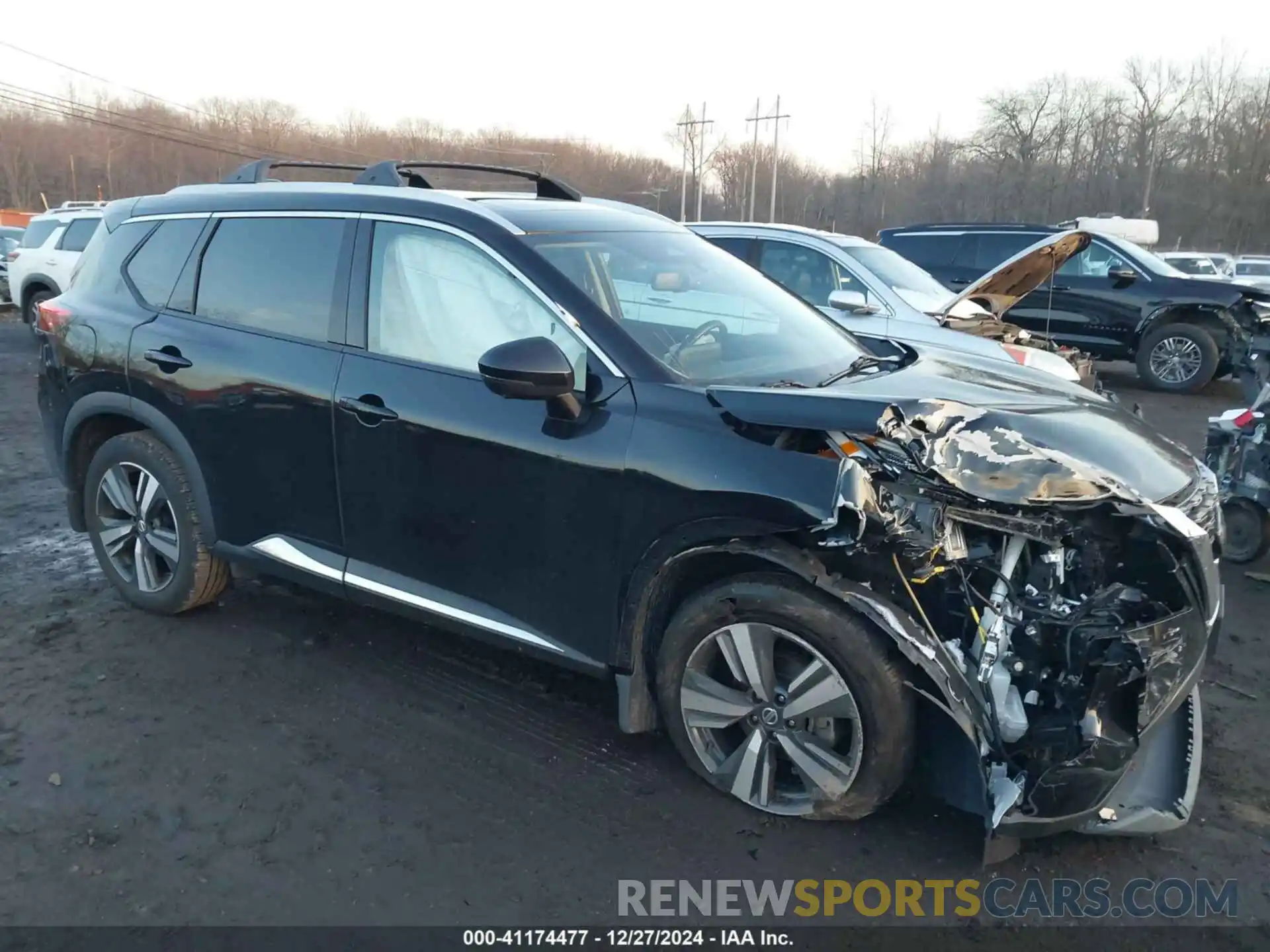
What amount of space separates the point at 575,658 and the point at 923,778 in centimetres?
119

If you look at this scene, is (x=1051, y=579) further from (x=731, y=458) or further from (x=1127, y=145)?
(x=1127, y=145)

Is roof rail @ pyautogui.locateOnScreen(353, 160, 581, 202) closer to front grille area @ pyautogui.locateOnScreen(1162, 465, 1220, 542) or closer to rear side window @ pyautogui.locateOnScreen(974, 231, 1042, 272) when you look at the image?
front grille area @ pyautogui.locateOnScreen(1162, 465, 1220, 542)

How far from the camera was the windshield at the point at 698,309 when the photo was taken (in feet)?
10.5

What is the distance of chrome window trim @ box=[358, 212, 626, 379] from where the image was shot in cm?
304

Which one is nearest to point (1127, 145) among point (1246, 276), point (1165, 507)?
point (1246, 276)

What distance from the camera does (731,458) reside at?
108 inches

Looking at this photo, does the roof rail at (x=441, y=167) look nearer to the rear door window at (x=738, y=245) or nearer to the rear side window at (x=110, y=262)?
the rear side window at (x=110, y=262)

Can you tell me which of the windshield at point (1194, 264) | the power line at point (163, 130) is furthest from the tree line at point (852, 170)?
the windshield at point (1194, 264)

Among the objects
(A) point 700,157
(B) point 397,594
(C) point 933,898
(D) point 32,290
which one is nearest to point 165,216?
(B) point 397,594

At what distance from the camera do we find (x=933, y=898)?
2654 mm

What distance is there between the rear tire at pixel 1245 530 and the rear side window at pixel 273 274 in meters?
5.09

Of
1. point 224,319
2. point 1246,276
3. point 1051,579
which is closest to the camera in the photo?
point 1051,579

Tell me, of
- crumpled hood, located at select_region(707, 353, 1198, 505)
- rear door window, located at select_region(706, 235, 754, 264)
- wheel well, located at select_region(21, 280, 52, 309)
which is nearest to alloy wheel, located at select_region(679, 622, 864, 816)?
crumpled hood, located at select_region(707, 353, 1198, 505)

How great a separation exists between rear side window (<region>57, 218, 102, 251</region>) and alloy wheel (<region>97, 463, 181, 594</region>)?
11719 mm
